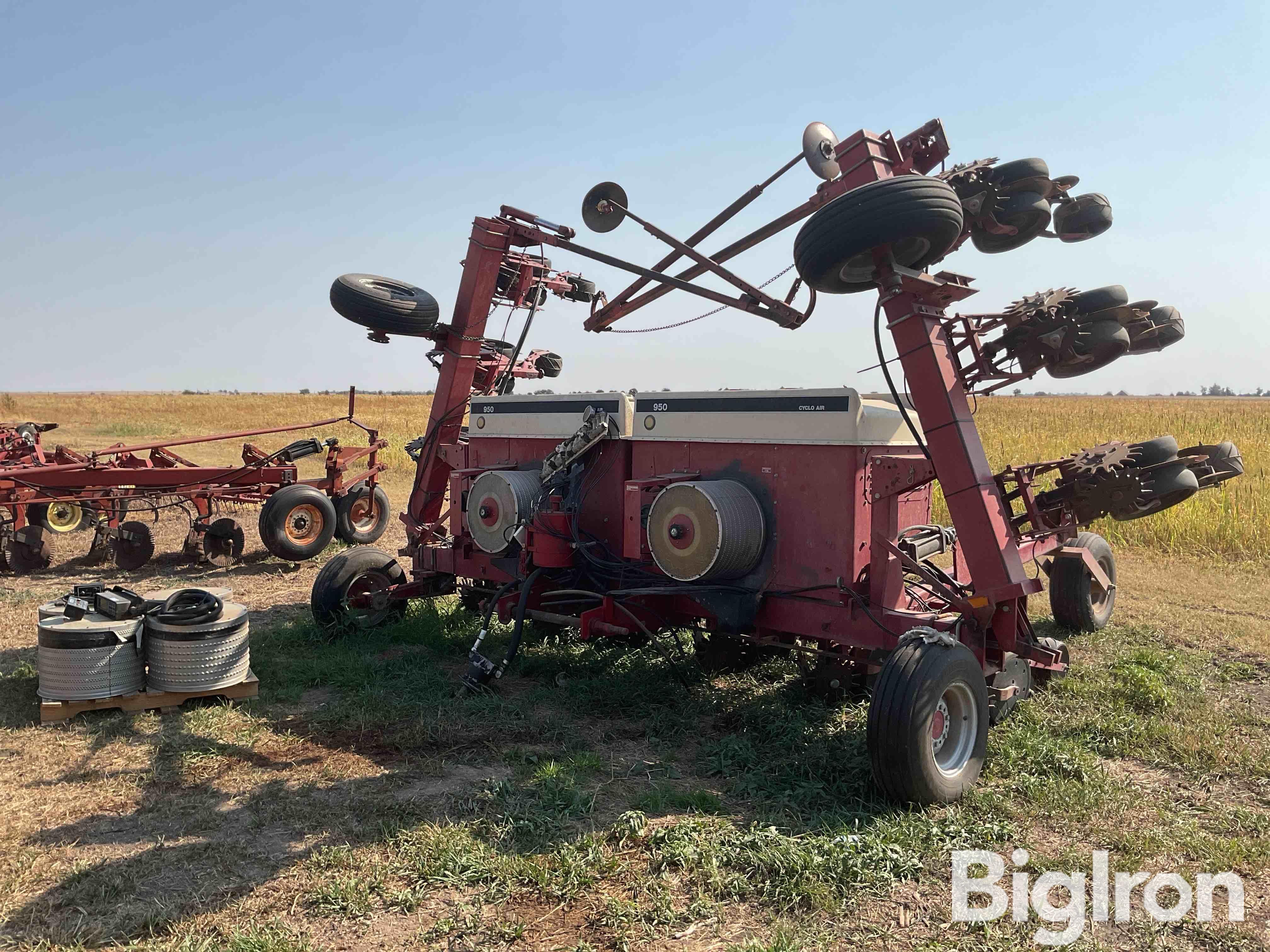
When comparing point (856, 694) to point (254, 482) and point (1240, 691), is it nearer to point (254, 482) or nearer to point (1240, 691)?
point (1240, 691)

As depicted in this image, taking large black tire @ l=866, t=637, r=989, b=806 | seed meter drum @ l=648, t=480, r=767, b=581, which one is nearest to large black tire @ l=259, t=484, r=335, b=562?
seed meter drum @ l=648, t=480, r=767, b=581

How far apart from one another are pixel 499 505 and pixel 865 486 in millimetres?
2698

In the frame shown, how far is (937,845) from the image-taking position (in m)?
4.09

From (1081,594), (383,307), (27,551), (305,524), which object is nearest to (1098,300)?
(1081,594)

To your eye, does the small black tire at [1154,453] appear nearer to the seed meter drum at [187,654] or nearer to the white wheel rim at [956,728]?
the white wheel rim at [956,728]

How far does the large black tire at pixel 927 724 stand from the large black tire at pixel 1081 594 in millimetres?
3648

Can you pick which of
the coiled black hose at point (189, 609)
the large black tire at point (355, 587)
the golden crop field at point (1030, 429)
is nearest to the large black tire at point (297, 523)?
the large black tire at point (355, 587)

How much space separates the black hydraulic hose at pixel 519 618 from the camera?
601 centimetres

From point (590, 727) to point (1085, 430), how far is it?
2172 cm

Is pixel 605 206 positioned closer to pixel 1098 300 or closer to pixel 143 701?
pixel 1098 300

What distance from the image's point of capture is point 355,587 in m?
7.94

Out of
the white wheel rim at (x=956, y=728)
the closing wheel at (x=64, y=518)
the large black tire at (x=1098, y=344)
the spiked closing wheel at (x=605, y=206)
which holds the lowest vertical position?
the white wheel rim at (x=956, y=728)

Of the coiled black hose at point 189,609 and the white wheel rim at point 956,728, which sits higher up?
the coiled black hose at point 189,609

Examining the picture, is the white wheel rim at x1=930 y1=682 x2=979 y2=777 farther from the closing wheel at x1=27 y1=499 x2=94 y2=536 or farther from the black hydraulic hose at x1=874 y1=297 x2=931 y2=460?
the closing wheel at x1=27 y1=499 x2=94 y2=536
